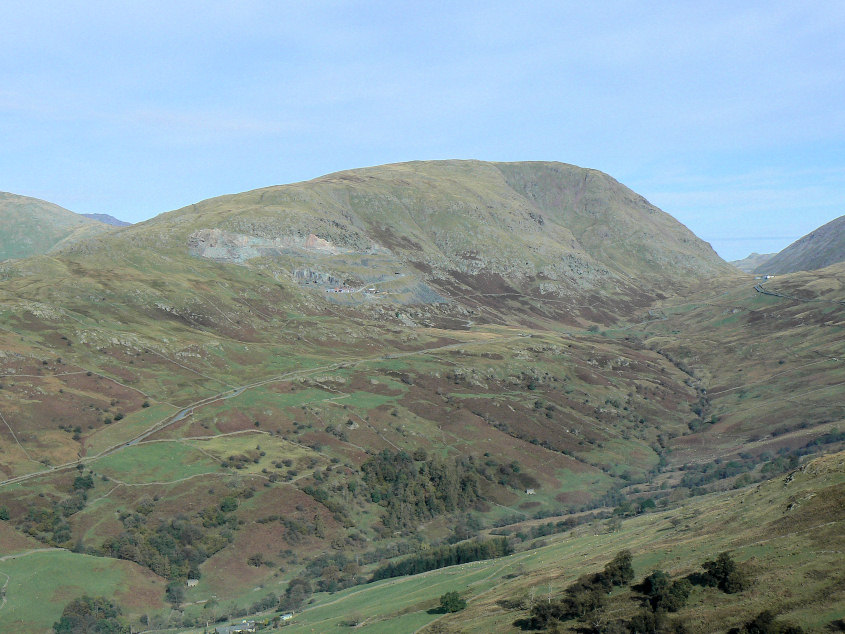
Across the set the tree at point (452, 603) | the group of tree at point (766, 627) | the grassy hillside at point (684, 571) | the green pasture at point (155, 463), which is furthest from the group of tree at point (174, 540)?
the group of tree at point (766, 627)

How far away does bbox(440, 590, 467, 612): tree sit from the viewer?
63.7m

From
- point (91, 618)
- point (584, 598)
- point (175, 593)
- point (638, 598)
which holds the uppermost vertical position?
point (638, 598)

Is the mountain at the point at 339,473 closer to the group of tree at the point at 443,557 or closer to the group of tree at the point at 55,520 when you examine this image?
the group of tree at the point at 55,520

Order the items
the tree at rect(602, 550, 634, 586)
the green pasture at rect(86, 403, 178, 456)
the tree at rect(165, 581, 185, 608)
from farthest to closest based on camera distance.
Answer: the green pasture at rect(86, 403, 178, 456)
the tree at rect(165, 581, 185, 608)
the tree at rect(602, 550, 634, 586)

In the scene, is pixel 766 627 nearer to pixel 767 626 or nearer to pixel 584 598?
pixel 767 626

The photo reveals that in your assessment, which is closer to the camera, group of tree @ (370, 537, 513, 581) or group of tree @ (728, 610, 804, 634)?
group of tree @ (728, 610, 804, 634)

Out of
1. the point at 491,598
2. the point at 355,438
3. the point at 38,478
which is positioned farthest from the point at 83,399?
the point at 491,598

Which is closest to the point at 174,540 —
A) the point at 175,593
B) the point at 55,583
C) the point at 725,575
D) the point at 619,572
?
the point at 175,593

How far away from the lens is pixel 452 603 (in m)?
64.2

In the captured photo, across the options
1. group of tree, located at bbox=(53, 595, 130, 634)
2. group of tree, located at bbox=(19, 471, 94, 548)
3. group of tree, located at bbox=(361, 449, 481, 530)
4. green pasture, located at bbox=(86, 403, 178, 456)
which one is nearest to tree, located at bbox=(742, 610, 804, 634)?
group of tree, located at bbox=(53, 595, 130, 634)

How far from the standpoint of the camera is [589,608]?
168 ft

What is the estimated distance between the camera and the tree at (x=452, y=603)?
63719mm

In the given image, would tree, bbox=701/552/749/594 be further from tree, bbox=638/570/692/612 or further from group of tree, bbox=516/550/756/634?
tree, bbox=638/570/692/612

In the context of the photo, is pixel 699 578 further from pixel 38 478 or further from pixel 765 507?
pixel 38 478
